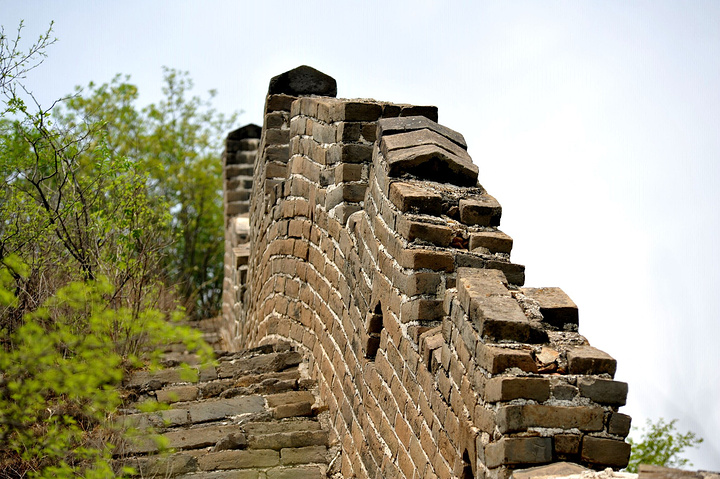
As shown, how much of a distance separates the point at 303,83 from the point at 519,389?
4.37m

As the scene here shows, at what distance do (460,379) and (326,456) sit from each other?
1621 millimetres

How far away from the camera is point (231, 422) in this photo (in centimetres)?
516

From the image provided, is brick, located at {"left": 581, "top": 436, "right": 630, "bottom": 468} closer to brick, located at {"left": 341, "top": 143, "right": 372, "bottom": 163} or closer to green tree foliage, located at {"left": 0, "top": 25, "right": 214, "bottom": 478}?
green tree foliage, located at {"left": 0, "top": 25, "right": 214, "bottom": 478}

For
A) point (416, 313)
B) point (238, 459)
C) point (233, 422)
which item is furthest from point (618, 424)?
point (233, 422)

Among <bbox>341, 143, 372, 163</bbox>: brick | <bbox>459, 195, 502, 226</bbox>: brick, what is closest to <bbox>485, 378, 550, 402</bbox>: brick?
<bbox>459, 195, 502, 226</bbox>: brick

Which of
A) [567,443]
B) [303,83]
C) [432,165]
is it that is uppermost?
[303,83]

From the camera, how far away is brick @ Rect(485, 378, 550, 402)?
10.7 feet

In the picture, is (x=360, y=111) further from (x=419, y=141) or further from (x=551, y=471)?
(x=551, y=471)

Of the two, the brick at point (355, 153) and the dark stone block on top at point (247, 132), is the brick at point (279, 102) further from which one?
the dark stone block on top at point (247, 132)

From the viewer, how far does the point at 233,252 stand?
33.0 ft

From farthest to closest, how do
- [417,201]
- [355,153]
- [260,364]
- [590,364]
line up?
[260,364], [355,153], [417,201], [590,364]

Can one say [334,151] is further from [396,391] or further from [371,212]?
[396,391]

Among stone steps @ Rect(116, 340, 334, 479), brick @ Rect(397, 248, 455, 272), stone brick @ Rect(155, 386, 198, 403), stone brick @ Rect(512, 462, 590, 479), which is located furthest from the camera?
stone brick @ Rect(155, 386, 198, 403)

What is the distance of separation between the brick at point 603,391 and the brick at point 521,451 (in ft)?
0.76
